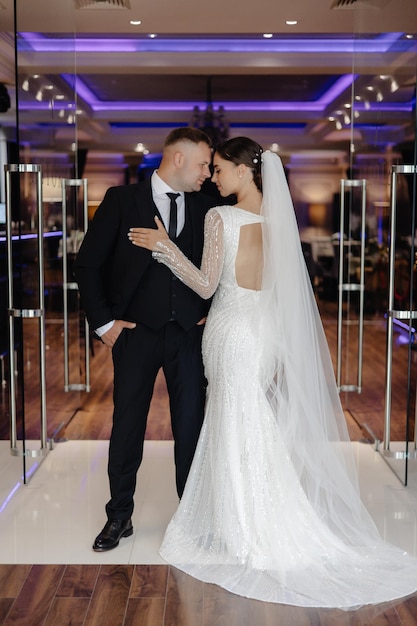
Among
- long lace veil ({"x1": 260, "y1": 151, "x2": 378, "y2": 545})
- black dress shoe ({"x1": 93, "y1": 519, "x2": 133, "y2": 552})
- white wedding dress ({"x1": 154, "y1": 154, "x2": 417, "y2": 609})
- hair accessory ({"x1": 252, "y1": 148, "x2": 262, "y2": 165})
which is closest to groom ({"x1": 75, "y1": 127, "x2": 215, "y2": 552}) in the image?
black dress shoe ({"x1": 93, "y1": 519, "x2": 133, "y2": 552})

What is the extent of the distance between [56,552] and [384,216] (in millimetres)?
2658

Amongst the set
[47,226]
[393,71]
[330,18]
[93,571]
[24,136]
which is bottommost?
[93,571]

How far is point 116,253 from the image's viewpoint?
3553 millimetres

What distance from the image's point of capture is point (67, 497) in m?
4.22

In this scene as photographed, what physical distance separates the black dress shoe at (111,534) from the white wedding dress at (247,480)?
22 cm

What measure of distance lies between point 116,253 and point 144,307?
0.85 feet

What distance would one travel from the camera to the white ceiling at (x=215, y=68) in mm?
4715

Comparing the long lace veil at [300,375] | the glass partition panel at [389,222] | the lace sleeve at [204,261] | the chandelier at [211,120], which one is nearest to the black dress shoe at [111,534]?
→ the long lace veil at [300,375]

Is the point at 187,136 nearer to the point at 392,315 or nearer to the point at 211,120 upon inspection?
the point at 392,315

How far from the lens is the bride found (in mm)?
3373

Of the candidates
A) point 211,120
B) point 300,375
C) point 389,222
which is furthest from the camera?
point 211,120

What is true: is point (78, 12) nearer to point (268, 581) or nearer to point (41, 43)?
point (41, 43)

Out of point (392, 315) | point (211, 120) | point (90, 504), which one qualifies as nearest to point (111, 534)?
point (90, 504)

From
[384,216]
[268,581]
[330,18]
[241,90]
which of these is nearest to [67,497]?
[268,581]
